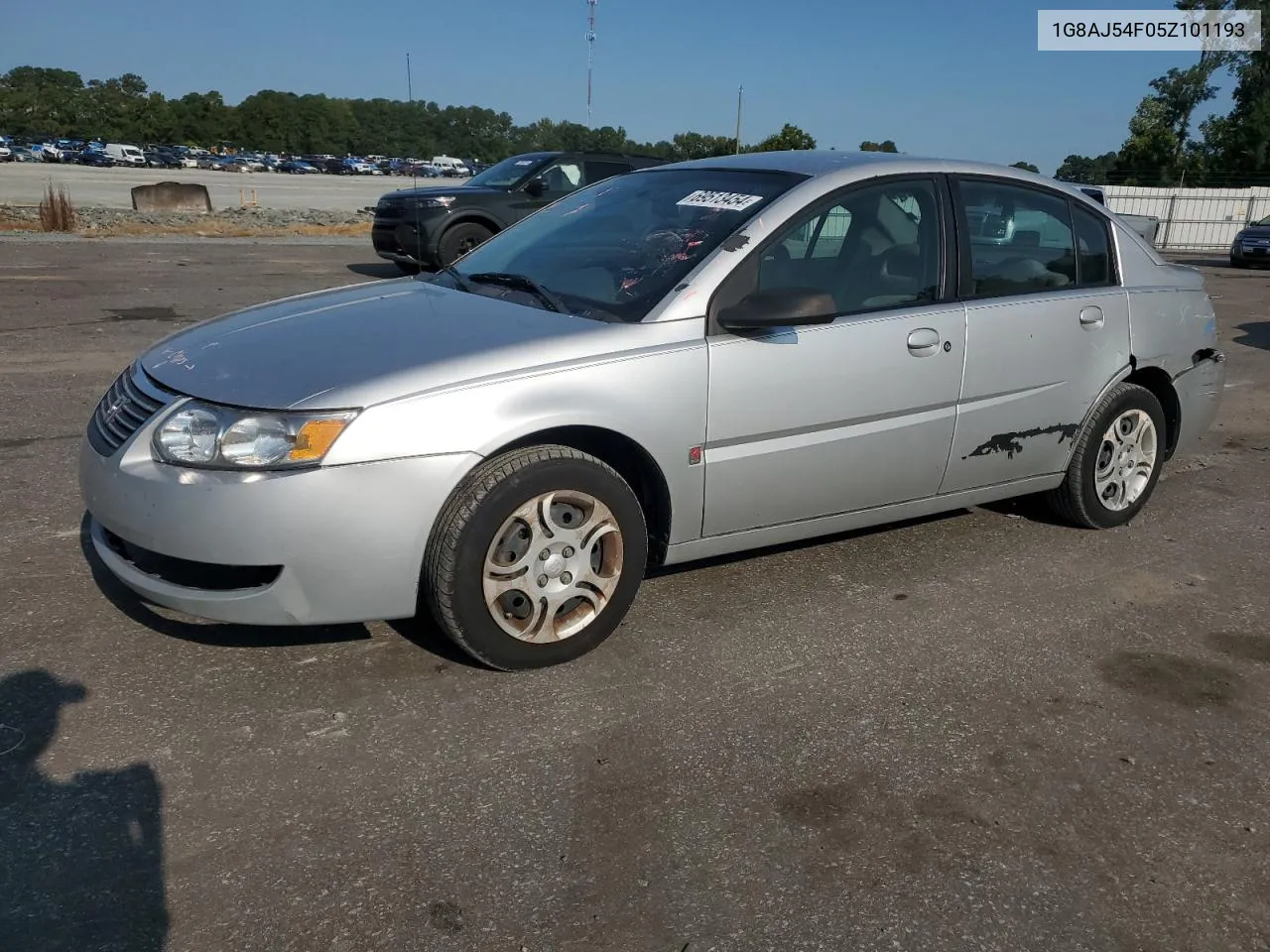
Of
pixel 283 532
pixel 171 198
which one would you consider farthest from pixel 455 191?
pixel 171 198

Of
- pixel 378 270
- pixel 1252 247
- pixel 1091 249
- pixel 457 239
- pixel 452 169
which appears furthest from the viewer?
pixel 452 169

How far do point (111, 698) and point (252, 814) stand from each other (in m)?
0.77

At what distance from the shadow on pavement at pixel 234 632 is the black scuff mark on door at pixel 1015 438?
8.31 ft

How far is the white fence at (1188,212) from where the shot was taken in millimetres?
34219

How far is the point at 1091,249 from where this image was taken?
474 cm

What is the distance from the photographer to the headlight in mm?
2920

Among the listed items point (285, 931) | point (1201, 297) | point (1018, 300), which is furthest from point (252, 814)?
point (1201, 297)

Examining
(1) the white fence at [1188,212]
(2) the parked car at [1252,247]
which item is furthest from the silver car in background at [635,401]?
(1) the white fence at [1188,212]

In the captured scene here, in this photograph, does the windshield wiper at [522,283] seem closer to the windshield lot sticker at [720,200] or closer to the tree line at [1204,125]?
the windshield lot sticker at [720,200]

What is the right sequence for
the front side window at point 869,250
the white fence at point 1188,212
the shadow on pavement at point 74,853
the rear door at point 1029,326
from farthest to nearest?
1. the white fence at point 1188,212
2. the rear door at point 1029,326
3. the front side window at point 869,250
4. the shadow on pavement at point 74,853

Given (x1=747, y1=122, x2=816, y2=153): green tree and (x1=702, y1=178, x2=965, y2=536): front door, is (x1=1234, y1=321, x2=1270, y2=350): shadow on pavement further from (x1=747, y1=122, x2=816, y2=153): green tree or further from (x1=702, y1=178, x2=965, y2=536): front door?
(x1=747, y1=122, x2=816, y2=153): green tree

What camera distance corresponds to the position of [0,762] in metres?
2.72

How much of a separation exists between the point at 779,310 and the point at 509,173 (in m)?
11.4

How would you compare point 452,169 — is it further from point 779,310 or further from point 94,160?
point 779,310
